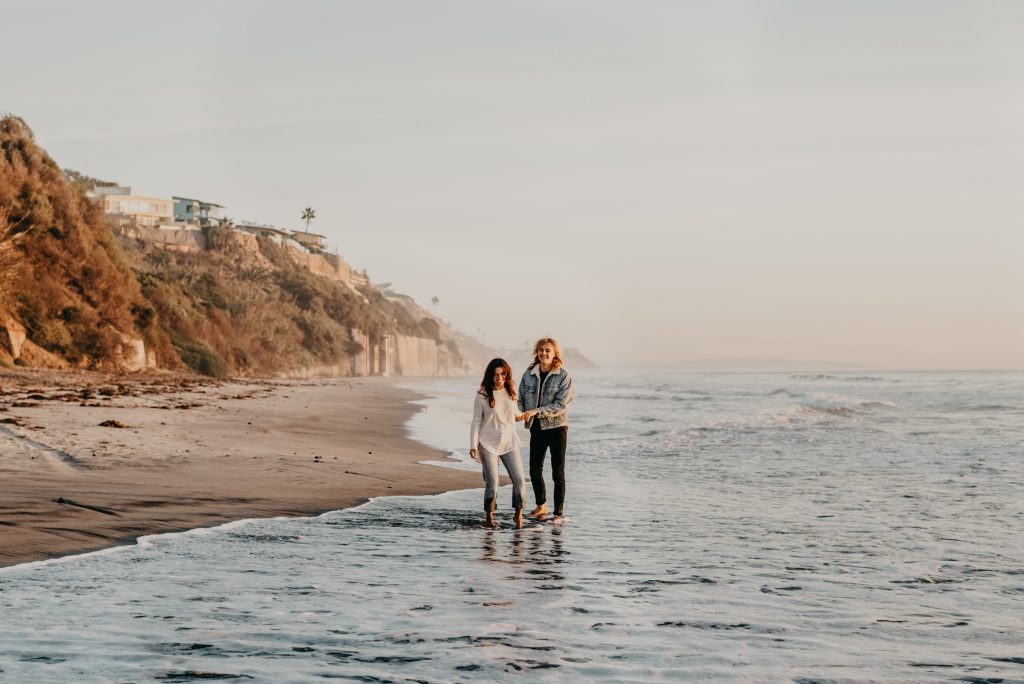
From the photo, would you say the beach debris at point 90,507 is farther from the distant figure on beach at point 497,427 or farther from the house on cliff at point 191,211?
the house on cliff at point 191,211

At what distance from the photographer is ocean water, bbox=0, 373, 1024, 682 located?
444 cm

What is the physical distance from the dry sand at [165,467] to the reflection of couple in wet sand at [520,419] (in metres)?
1.82

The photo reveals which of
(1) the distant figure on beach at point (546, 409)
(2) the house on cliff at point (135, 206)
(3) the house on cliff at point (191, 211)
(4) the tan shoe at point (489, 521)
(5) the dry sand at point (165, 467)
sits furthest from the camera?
(3) the house on cliff at point (191, 211)

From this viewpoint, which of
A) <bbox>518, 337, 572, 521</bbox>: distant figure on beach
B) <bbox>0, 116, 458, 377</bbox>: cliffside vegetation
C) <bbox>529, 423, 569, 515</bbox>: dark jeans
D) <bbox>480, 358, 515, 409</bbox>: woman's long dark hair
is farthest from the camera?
<bbox>0, 116, 458, 377</bbox>: cliffside vegetation

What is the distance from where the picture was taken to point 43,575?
20.3 feet

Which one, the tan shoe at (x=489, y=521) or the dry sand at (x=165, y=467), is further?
the tan shoe at (x=489, y=521)

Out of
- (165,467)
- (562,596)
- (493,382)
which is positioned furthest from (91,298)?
(562,596)

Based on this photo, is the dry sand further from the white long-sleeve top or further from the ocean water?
the white long-sleeve top

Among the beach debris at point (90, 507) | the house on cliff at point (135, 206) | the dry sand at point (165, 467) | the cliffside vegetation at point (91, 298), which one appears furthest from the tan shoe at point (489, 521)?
the house on cliff at point (135, 206)

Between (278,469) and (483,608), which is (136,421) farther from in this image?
(483,608)

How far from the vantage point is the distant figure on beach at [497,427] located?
9.66 m

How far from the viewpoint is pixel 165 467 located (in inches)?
480

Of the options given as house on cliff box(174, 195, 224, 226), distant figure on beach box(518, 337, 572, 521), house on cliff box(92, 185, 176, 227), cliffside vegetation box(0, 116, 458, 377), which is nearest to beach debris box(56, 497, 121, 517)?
distant figure on beach box(518, 337, 572, 521)

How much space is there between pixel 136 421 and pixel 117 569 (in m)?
12.2
